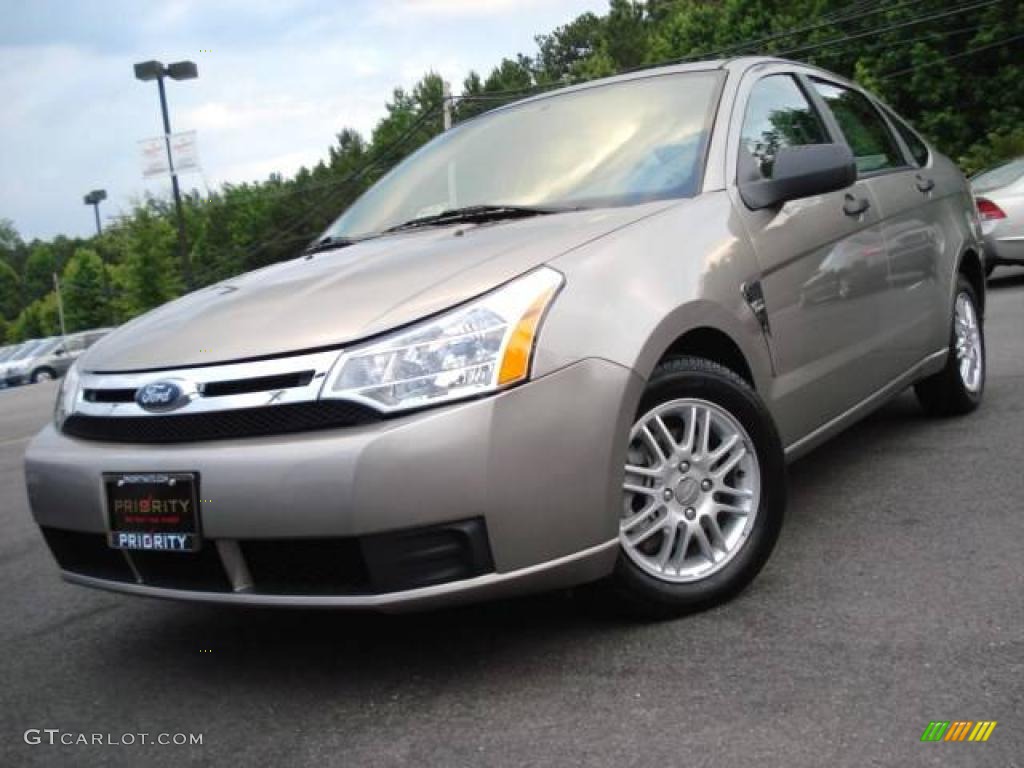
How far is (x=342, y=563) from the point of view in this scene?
245 cm

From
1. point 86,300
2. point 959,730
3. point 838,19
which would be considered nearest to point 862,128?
point 959,730

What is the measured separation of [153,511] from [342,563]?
0.48 m

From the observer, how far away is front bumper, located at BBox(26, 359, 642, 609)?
2.35 m

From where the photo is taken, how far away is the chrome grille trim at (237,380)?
244cm

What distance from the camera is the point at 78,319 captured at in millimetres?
78500

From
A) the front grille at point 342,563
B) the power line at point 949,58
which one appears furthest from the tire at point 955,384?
the power line at point 949,58

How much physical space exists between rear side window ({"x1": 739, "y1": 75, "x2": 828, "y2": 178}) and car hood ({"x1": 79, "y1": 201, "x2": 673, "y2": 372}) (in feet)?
2.19

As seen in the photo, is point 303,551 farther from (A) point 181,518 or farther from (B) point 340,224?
(B) point 340,224

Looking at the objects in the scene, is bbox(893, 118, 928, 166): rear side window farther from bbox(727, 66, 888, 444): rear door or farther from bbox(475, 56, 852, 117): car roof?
bbox(475, 56, 852, 117): car roof

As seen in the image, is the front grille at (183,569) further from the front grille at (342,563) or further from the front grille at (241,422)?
the front grille at (241,422)

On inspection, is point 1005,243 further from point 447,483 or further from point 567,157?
point 447,483

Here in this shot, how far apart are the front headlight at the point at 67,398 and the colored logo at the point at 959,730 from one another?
2.22 meters

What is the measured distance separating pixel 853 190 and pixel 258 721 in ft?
8.99

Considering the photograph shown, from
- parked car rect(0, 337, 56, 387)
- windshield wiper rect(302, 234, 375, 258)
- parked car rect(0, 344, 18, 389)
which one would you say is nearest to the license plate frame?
windshield wiper rect(302, 234, 375, 258)
